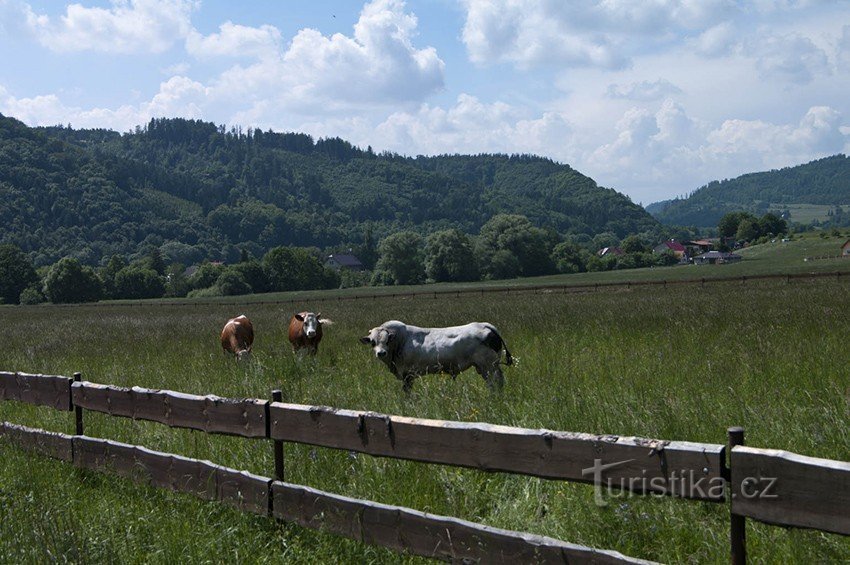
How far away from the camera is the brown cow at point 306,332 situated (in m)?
14.4

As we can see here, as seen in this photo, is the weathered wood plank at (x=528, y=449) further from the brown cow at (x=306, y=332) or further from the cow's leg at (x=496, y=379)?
the brown cow at (x=306, y=332)

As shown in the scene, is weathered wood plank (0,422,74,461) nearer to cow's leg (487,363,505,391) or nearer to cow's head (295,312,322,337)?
cow's leg (487,363,505,391)

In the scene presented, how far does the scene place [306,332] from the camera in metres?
14.4

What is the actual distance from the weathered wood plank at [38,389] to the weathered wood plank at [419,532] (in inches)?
139

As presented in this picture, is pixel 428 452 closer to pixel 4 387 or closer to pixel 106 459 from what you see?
pixel 106 459

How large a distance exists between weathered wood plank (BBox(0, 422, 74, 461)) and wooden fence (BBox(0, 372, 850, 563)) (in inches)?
1.2

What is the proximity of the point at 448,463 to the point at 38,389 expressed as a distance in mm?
5665

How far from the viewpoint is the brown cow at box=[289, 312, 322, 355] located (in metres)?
14.4

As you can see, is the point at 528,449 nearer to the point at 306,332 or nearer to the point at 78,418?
the point at 78,418

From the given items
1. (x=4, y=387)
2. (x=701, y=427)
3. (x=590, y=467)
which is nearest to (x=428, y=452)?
(x=590, y=467)

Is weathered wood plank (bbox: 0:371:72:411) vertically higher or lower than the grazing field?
higher

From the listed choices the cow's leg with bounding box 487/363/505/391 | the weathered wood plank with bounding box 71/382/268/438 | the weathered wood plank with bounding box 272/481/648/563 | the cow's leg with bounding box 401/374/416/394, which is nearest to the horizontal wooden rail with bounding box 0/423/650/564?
the weathered wood plank with bounding box 272/481/648/563

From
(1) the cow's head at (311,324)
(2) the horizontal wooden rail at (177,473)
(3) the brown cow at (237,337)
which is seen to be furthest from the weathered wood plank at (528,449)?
(3) the brown cow at (237,337)

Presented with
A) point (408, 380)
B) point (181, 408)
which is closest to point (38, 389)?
point (181, 408)
